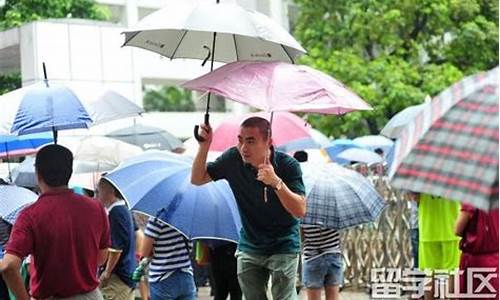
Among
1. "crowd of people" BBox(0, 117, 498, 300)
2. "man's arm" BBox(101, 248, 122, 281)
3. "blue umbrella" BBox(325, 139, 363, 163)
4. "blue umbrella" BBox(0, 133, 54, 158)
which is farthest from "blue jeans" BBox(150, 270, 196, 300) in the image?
"blue umbrella" BBox(325, 139, 363, 163)

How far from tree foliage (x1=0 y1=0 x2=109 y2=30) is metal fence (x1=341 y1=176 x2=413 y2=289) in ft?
45.5

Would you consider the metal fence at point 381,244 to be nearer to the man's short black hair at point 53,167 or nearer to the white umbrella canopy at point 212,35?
the white umbrella canopy at point 212,35

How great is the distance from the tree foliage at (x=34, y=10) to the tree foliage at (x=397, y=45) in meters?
6.97

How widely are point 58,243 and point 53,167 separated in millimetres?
432

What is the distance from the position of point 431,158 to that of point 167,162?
12.0 feet

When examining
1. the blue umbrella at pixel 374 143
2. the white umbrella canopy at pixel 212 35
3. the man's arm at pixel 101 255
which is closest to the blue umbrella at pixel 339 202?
the white umbrella canopy at pixel 212 35

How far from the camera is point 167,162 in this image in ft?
21.6

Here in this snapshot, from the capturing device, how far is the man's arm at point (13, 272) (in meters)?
4.70

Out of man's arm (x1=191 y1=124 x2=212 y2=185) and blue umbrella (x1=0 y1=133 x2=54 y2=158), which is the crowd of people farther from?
blue umbrella (x1=0 y1=133 x2=54 y2=158)

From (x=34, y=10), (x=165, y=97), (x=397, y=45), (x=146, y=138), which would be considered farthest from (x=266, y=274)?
(x=165, y=97)

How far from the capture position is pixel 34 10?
80.1 ft

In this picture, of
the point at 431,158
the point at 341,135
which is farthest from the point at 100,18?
the point at 431,158

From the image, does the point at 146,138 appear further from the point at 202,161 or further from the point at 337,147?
the point at 202,161

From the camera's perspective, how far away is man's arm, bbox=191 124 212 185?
5.75 meters
